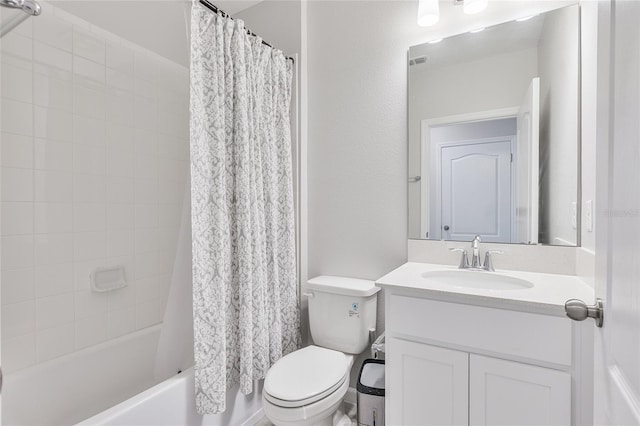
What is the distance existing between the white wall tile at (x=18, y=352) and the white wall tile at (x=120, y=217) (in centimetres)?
66

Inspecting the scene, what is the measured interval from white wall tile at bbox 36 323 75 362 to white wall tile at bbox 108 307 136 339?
0.20m

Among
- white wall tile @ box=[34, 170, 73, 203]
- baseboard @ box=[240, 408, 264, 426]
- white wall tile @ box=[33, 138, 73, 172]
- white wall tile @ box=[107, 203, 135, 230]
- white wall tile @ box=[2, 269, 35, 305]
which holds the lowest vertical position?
baseboard @ box=[240, 408, 264, 426]

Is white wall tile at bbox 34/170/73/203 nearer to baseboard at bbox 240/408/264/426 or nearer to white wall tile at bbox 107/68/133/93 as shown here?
white wall tile at bbox 107/68/133/93

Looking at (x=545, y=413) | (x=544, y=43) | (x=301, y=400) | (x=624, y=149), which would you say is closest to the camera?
(x=624, y=149)

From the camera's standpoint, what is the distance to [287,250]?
1.97m

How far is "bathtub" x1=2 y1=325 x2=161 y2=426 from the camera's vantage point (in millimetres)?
1534

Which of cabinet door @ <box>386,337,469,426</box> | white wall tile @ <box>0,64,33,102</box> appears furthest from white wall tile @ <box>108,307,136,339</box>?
cabinet door @ <box>386,337,469,426</box>

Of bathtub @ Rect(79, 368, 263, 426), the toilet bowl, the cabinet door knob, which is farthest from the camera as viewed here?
the toilet bowl

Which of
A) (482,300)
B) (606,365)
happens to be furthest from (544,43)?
(606,365)

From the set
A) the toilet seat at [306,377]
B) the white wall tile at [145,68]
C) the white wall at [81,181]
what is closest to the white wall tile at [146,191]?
the white wall at [81,181]

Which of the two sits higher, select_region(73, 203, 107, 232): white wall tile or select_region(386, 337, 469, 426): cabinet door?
select_region(73, 203, 107, 232): white wall tile

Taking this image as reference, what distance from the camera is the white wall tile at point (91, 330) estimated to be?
71.2 inches

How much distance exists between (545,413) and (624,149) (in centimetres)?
103

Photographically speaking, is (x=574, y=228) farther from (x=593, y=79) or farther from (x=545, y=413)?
(x=545, y=413)
